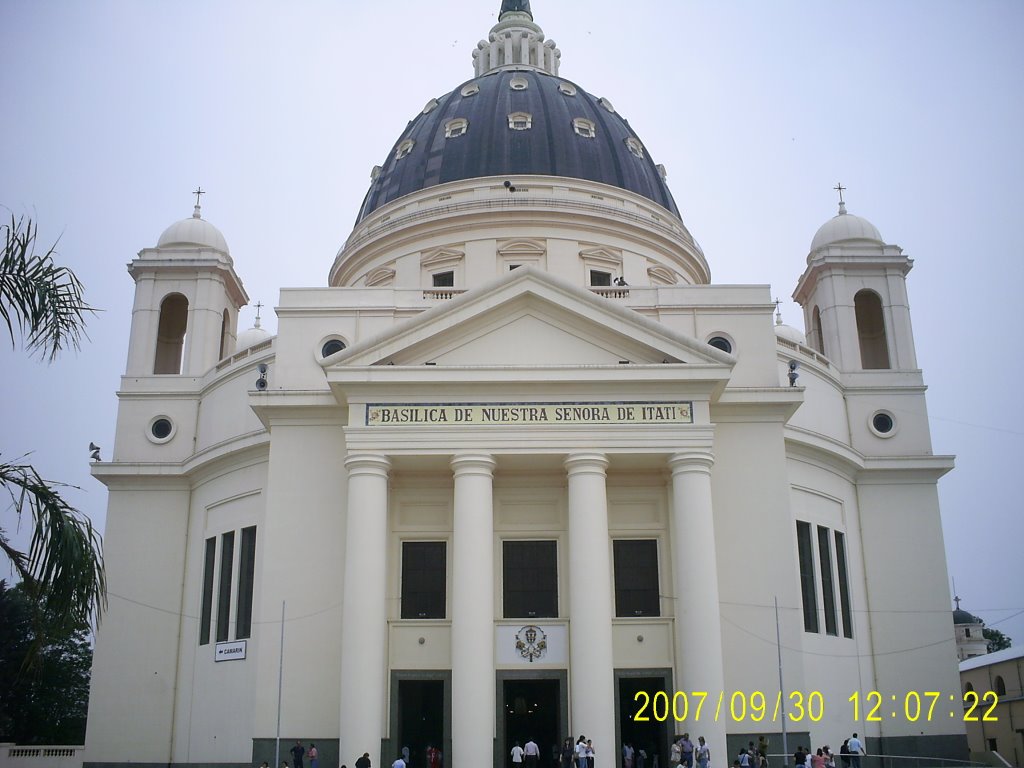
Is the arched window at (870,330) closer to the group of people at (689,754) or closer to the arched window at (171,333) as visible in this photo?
the group of people at (689,754)

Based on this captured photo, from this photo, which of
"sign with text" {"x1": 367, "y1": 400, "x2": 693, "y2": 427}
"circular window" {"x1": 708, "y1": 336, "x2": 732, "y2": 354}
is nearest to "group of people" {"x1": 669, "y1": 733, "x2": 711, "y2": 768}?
"sign with text" {"x1": 367, "y1": 400, "x2": 693, "y2": 427}

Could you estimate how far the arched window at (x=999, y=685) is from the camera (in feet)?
191

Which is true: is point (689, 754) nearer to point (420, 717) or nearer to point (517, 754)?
point (517, 754)

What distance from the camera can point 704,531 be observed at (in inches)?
1165

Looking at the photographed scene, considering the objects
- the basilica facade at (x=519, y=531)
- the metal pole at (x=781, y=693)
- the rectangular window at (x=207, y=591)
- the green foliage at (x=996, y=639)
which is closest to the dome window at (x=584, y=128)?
the basilica facade at (x=519, y=531)

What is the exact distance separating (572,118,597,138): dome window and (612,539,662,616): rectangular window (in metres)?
22.9

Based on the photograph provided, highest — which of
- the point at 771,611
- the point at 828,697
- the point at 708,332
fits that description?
the point at 708,332

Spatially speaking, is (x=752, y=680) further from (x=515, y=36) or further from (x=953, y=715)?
(x=515, y=36)

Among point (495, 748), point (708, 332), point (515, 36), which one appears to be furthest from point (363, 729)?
point (515, 36)

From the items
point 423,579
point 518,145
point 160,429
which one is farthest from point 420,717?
point 518,145

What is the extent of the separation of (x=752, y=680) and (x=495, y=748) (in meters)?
7.42

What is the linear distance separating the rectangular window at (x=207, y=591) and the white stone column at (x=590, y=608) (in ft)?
45.6

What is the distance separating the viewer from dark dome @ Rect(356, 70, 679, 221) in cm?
4691

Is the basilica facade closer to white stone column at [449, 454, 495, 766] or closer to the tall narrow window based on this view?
white stone column at [449, 454, 495, 766]
